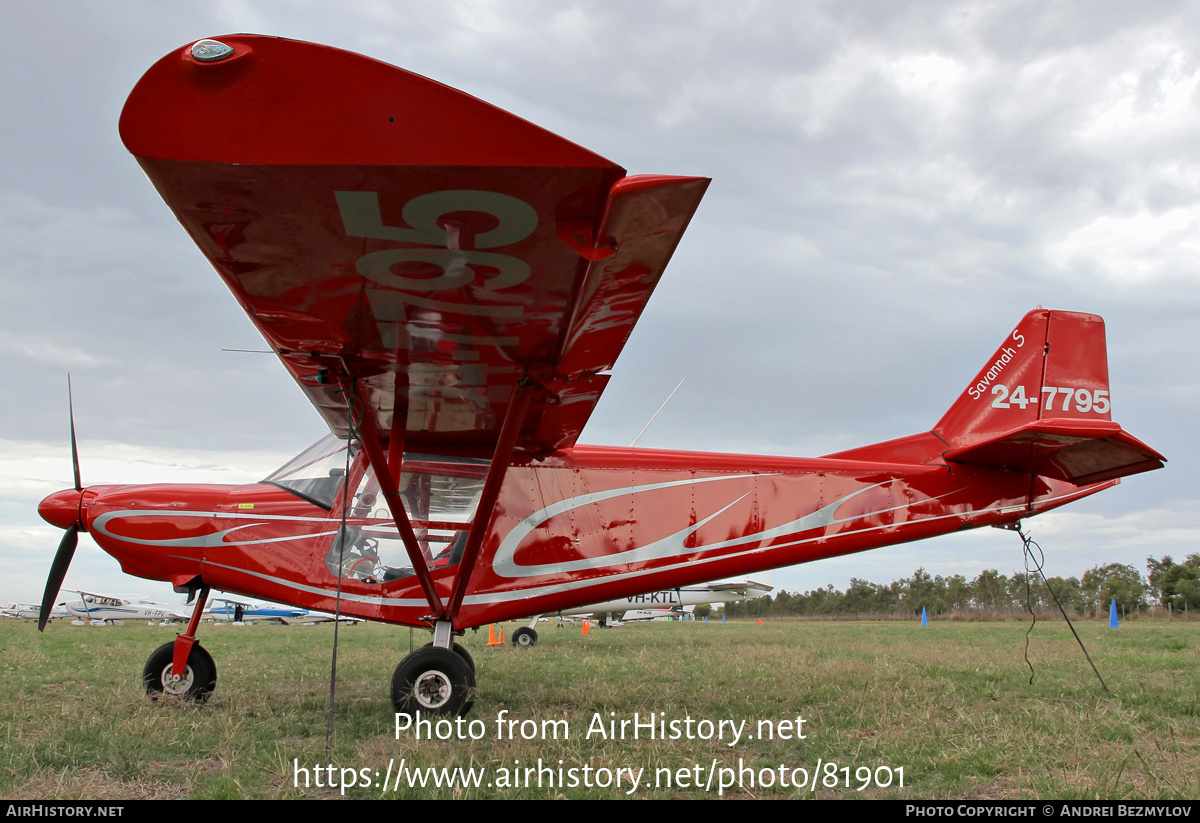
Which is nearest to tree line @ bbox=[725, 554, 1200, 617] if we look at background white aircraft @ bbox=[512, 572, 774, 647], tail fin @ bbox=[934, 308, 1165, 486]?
background white aircraft @ bbox=[512, 572, 774, 647]

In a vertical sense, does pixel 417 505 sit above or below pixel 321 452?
below

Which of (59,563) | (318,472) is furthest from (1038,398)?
(59,563)

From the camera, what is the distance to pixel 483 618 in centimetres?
571

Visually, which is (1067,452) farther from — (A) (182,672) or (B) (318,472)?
(A) (182,672)

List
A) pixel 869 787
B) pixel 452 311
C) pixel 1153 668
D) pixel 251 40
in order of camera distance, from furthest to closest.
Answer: pixel 1153 668 < pixel 452 311 < pixel 869 787 < pixel 251 40

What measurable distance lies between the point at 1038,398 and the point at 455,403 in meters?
5.05

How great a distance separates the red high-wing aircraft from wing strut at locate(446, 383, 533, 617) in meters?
0.02

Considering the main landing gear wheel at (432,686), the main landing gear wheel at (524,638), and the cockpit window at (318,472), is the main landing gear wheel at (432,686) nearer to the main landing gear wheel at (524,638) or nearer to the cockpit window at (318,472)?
the cockpit window at (318,472)

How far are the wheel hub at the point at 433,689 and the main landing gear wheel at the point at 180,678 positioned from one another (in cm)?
188

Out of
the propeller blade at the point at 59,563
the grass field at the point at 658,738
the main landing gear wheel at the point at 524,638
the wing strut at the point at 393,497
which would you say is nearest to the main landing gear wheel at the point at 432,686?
the grass field at the point at 658,738

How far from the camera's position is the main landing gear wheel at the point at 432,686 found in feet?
16.3

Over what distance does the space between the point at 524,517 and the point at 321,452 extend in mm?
1811
